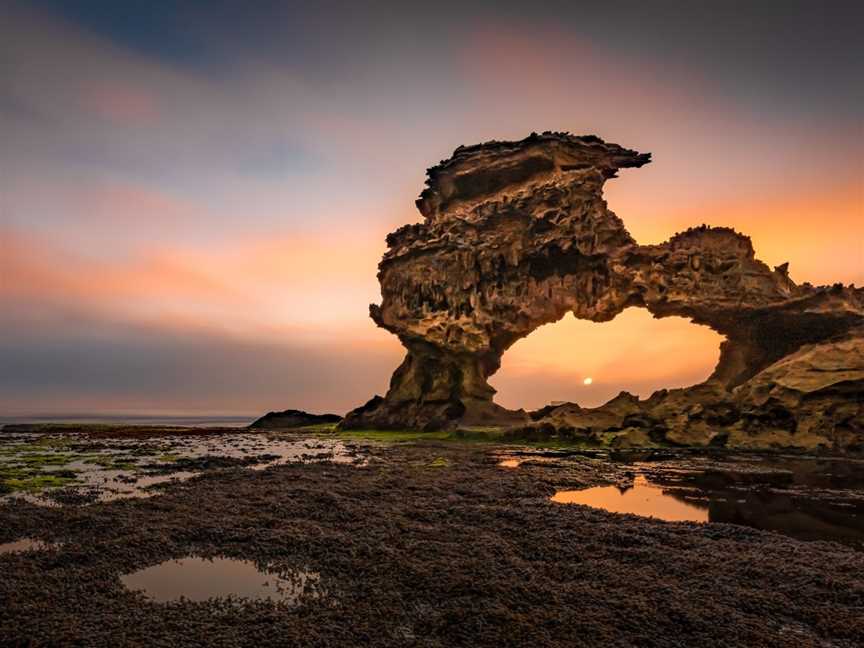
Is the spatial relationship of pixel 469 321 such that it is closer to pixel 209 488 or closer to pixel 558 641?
pixel 209 488

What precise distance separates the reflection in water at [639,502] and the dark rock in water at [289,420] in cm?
6162

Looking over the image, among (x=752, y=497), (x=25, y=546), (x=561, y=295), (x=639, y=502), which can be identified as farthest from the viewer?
(x=561, y=295)

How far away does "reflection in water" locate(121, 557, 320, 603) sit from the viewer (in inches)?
260

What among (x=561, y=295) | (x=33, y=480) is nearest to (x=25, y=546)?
(x=33, y=480)

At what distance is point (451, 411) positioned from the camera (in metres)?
49.5

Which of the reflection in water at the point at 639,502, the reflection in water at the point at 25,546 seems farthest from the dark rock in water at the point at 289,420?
the reflection in water at the point at 25,546

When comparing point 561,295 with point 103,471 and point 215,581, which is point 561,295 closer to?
point 103,471

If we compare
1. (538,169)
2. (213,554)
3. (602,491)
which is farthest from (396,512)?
(538,169)

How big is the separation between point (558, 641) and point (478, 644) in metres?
0.93

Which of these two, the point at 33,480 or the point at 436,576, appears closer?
the point at 436,576

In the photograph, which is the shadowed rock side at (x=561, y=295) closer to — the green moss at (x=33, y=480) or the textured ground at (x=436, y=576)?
the textured ground at (x=436, y=576)

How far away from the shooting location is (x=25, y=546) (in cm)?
876

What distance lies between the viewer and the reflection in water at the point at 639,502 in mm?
11789

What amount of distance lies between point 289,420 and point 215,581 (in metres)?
69.5
